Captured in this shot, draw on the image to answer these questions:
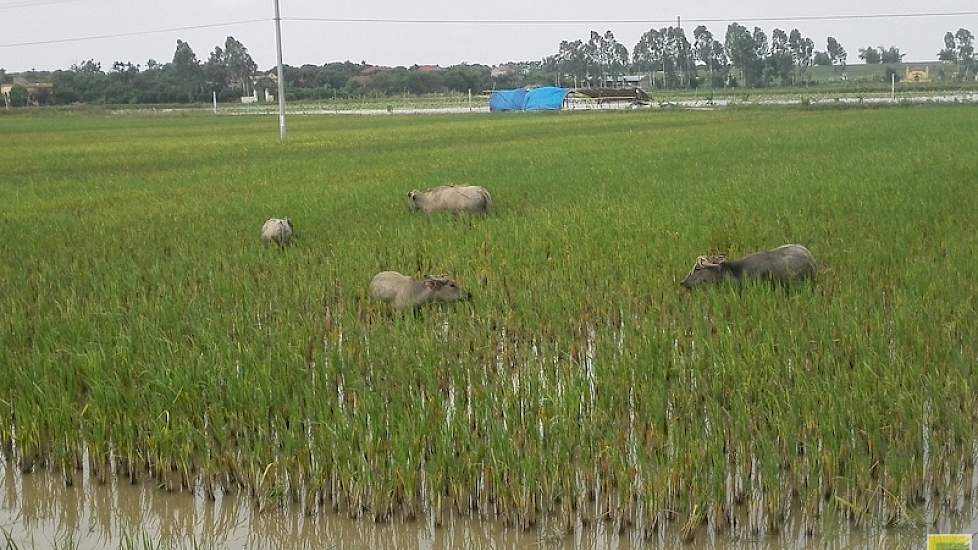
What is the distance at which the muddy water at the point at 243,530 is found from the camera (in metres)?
3.65

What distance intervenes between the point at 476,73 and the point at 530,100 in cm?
4163

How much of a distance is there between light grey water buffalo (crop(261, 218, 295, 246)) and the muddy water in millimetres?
5017

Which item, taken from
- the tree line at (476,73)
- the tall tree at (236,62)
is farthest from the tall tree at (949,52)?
the tall tree at (236,62)

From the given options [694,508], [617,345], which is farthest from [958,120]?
[694,508]

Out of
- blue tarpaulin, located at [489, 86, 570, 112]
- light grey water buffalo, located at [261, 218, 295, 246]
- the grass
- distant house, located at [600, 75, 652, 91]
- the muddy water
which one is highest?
distant house, located at [600, 75, 652, 91]

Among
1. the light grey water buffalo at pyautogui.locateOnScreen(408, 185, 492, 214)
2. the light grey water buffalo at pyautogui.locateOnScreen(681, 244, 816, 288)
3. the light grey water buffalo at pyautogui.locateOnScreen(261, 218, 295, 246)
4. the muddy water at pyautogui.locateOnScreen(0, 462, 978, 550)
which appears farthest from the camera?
the light grey water buffalo at pyautogui.locateOnScreen(408, 185, 492, 214)

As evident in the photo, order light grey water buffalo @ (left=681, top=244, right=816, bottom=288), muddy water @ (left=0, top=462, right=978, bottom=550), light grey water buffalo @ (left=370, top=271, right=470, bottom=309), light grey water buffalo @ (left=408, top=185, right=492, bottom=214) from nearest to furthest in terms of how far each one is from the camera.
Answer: muddy water @ (left=0, top=462, right=978, bottom=550) → light grey water buffalo @ (left=370, top=271, right=470, bottom=309) → light grey water buffalo @ (left=681, top=244, right=816, bottom=288) → light grey water buffalo @ (left=408, top=185, right=492, bottom=214)

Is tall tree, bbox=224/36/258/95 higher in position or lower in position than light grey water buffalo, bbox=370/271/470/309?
higher

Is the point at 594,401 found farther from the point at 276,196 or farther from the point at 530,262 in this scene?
the point at 276,196

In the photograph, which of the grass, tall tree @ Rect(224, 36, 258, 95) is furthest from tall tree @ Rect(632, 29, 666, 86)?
the grass

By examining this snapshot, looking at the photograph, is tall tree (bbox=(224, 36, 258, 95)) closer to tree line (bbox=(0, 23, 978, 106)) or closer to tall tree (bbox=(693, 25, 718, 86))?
tree line (bbox=(0, 23, 978, 106))

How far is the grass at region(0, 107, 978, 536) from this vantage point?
3.97m

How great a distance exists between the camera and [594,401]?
4.80m

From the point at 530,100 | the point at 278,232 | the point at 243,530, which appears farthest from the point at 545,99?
the point at 243,530
